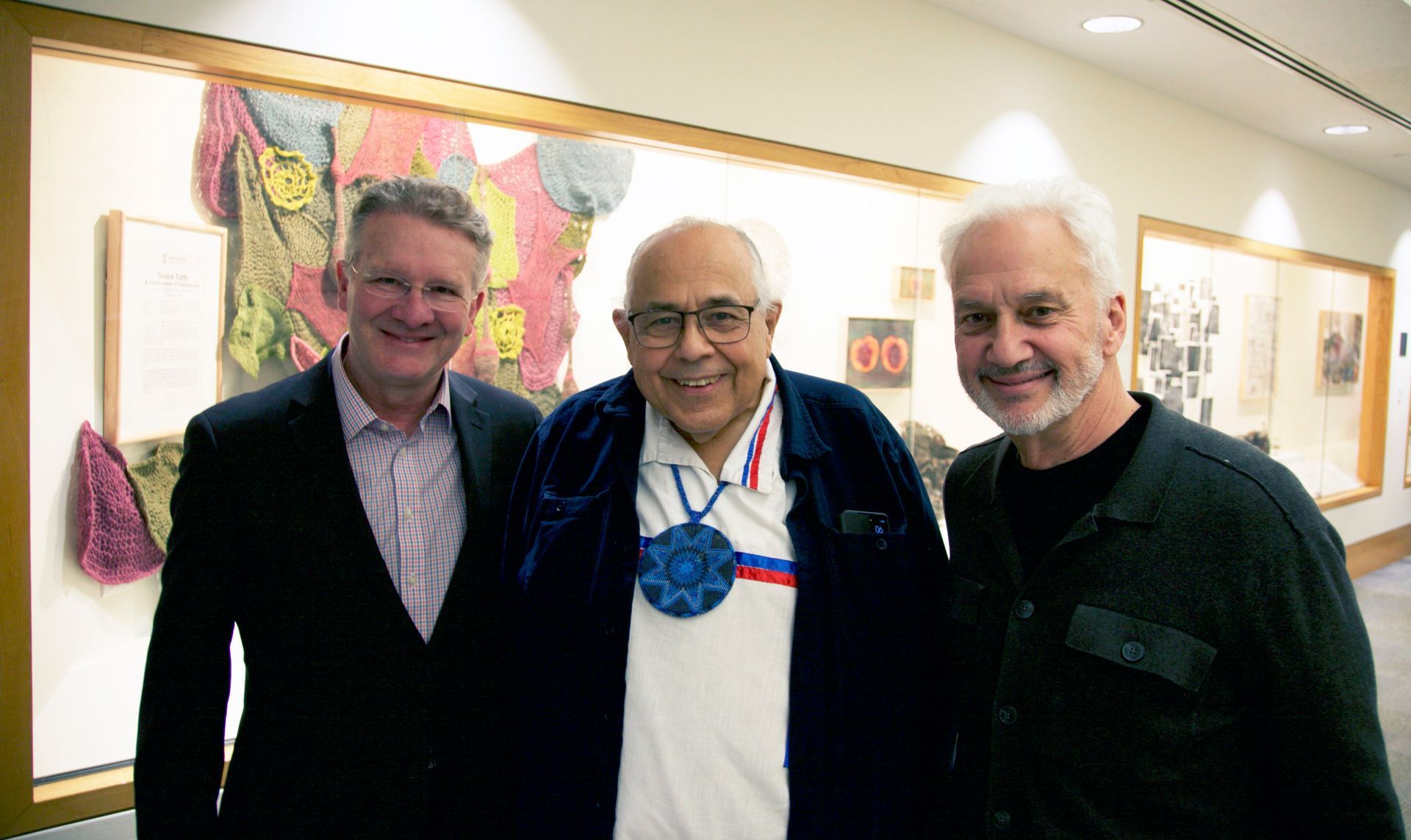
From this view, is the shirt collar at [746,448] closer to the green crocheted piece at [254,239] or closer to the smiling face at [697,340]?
the smiling face at [697,340]

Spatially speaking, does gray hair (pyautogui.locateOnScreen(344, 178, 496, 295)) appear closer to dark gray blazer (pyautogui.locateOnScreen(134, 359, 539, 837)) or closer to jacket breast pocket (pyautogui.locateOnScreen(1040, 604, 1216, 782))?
dark gray blazer (pyautogui.locateOnScreen(134, 359, 539, 837))

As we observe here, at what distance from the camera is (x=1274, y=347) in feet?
22.0

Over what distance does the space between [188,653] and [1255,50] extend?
5.06m

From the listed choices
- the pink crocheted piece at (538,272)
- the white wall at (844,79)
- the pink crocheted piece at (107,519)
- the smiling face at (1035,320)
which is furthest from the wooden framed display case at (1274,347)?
the pink crocheted piece at (107,519)

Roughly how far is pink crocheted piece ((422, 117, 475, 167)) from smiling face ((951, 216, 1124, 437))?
1.78m

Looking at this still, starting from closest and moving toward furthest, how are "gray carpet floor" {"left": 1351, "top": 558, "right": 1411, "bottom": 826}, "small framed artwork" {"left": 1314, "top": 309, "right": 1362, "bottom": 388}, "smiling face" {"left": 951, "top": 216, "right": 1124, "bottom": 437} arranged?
"smiling face" {"left": 951, "top": 216, "right": 1124, "bottom": 437}
"gray carpet floor" {"left": 1351, "top": 558, "right": 1411, "bottom": 826}
"small framed artwork" {"left": 1314, "top": 309, "right": 1362, "bottom": 388}

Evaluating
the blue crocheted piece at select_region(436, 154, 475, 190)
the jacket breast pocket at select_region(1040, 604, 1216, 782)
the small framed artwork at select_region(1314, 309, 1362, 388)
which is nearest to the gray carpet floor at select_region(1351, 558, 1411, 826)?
the small framed artwork at select_region(1314, 309, 1362, 388)

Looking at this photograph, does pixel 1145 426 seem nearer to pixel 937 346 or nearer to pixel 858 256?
pixel 858 256

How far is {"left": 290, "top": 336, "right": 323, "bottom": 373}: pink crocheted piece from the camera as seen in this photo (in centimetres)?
240

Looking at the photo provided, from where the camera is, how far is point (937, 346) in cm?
414

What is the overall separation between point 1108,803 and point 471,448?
1294 millimetres

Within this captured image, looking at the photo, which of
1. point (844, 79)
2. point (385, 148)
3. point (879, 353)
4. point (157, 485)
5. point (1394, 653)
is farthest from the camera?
point (1394, 653)

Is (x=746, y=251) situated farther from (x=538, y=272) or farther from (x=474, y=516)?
(x=538, y=272)

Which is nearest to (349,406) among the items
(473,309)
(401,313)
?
(401,313)
